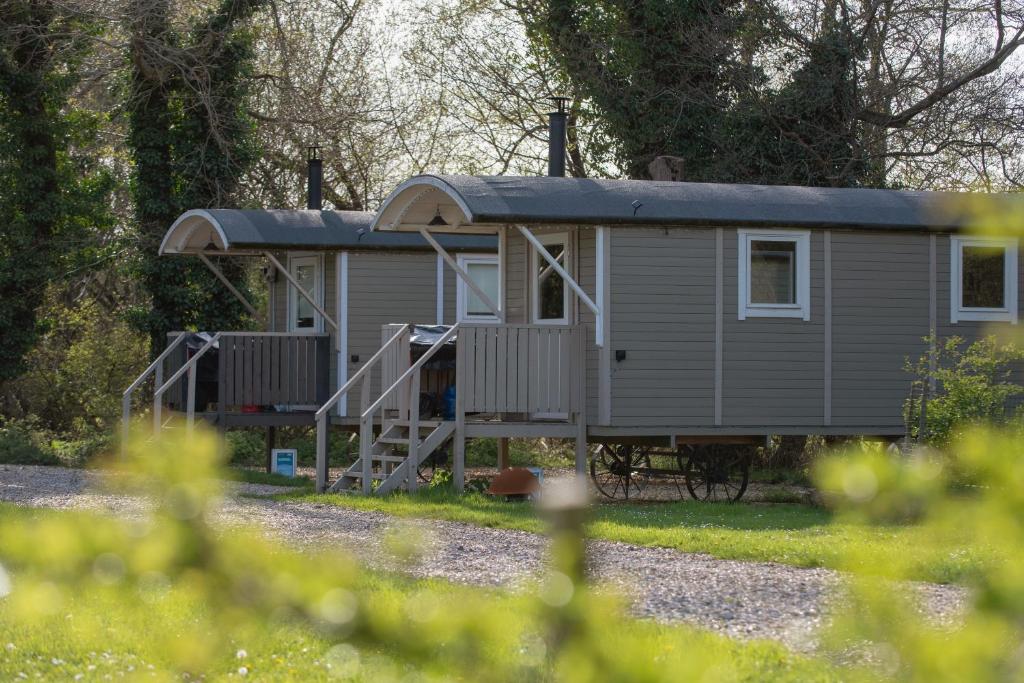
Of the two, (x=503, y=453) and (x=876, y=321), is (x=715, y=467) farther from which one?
(x=503, y=453)

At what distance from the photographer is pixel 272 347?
62.6 feet

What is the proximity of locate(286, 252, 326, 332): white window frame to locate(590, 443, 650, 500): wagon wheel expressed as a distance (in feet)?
15.2

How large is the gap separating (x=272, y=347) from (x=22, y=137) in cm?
700

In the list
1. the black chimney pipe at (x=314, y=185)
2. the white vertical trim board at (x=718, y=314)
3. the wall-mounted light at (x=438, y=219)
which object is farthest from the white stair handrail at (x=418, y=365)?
the black chimney pipe at (x=314, y=185)

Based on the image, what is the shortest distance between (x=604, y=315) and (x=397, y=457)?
2.79 meters

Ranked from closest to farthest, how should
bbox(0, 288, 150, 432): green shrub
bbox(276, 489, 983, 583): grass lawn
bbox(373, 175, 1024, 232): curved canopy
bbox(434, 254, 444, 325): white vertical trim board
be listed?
bbox(276, 489, 983, 583): grass lawn → bbox(373, 175, 1024, 232): curved canopy → bbox(434, 254, 444, 325): white vertical trim board → bbox(0, 288, 150, 432): green shrub

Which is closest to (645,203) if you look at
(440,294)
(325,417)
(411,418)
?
(411,418)

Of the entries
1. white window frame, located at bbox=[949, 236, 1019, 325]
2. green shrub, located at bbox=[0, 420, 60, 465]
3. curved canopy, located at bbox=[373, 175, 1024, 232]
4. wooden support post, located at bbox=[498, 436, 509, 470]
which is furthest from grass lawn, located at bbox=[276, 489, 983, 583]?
green shrub, located at bbox=[0, 420, 60, 465]

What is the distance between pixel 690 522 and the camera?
40.3 feet

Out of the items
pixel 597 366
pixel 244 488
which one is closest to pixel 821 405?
pixel 597 366

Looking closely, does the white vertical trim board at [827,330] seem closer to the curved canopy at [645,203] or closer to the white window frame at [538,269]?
Answer: the curved canopy at [645,203]

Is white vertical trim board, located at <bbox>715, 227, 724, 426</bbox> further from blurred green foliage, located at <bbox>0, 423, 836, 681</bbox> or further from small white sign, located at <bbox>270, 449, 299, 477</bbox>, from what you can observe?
blurred green foliage, located at <bbox>0, 423, 836, 681</bbox>

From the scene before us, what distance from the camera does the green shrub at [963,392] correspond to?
45.7 ft

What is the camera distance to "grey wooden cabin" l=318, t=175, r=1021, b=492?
49.2 feet
